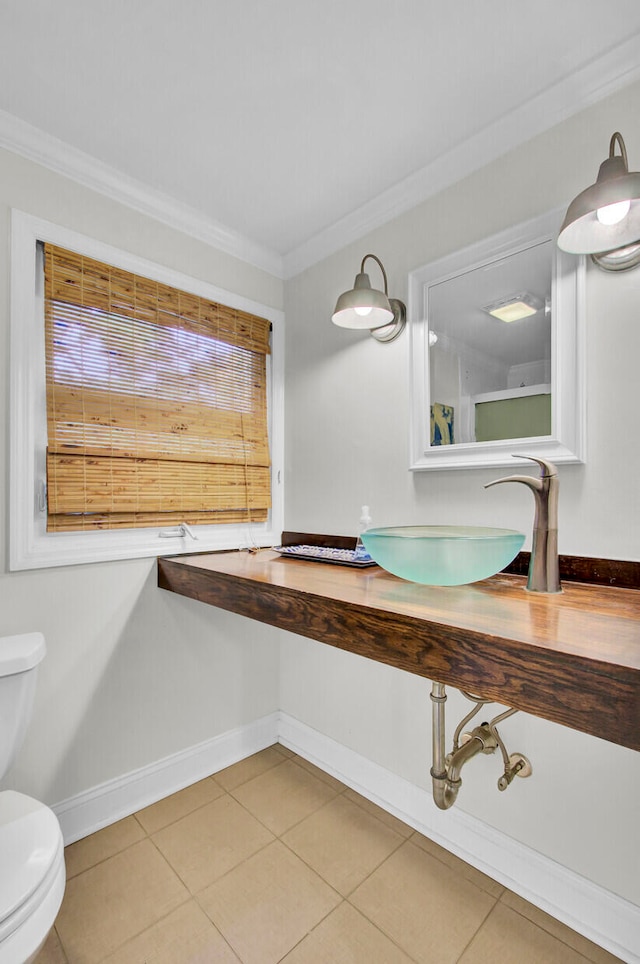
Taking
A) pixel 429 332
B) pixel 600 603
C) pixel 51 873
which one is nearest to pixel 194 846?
pixel 51 873

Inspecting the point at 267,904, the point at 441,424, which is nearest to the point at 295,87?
the point at 441,424

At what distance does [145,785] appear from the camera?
1747mm

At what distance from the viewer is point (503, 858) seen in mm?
1406

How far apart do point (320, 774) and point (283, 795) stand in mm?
197

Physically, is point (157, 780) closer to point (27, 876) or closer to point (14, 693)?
point (14, 693)

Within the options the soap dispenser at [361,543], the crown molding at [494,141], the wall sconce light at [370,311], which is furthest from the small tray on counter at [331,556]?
the crown molding at [494,141]

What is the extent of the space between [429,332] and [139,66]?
1110mm

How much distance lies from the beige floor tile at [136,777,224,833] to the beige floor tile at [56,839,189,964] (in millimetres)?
126

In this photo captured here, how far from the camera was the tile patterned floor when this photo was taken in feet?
3.91

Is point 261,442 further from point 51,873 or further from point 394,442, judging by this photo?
point 51,873

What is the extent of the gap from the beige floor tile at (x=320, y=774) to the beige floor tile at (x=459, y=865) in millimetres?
355

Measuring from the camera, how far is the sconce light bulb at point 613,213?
3.46 ft

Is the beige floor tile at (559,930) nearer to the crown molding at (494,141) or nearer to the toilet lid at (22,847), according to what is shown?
the toilet lid at (22,847)

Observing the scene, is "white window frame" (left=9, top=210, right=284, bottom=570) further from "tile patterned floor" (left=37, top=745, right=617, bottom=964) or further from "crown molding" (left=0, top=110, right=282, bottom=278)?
"tile patterned floor" (left=37, top=745, right=617, bottom=964)
